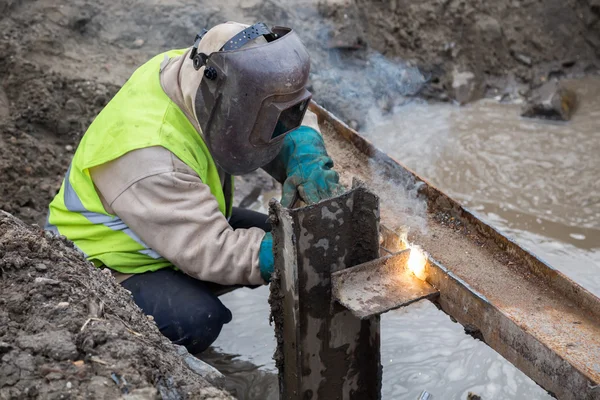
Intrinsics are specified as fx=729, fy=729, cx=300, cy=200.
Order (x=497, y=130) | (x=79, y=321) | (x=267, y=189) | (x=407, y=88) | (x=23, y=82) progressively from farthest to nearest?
(x=407, y=88), (x=497, y=130), (x=267, y=189), (x=23, y=82), (x=79, y=321)

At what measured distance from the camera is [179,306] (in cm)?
324

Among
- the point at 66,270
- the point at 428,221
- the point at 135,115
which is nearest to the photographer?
the point at 66,270

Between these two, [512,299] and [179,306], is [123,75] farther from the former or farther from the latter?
[512,299]

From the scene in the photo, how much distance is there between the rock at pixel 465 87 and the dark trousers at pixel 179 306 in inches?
172

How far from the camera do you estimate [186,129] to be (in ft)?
10.6

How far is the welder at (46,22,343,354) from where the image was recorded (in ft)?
9.75

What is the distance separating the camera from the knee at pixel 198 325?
3.24 metres

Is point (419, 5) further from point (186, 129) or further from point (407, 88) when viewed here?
point (186, 129)

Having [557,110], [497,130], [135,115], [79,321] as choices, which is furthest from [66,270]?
[557,110]

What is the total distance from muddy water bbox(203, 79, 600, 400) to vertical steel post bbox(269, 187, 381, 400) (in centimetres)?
78

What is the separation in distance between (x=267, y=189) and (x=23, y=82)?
6.31ft

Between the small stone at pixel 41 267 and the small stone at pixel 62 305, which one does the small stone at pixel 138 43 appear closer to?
the small stone at pixel 41 267

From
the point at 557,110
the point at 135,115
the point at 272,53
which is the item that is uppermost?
the point at 272,53

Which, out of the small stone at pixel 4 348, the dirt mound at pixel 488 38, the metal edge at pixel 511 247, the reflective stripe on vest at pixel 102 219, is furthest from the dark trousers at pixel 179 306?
the dirt mound at pixel 488 38
